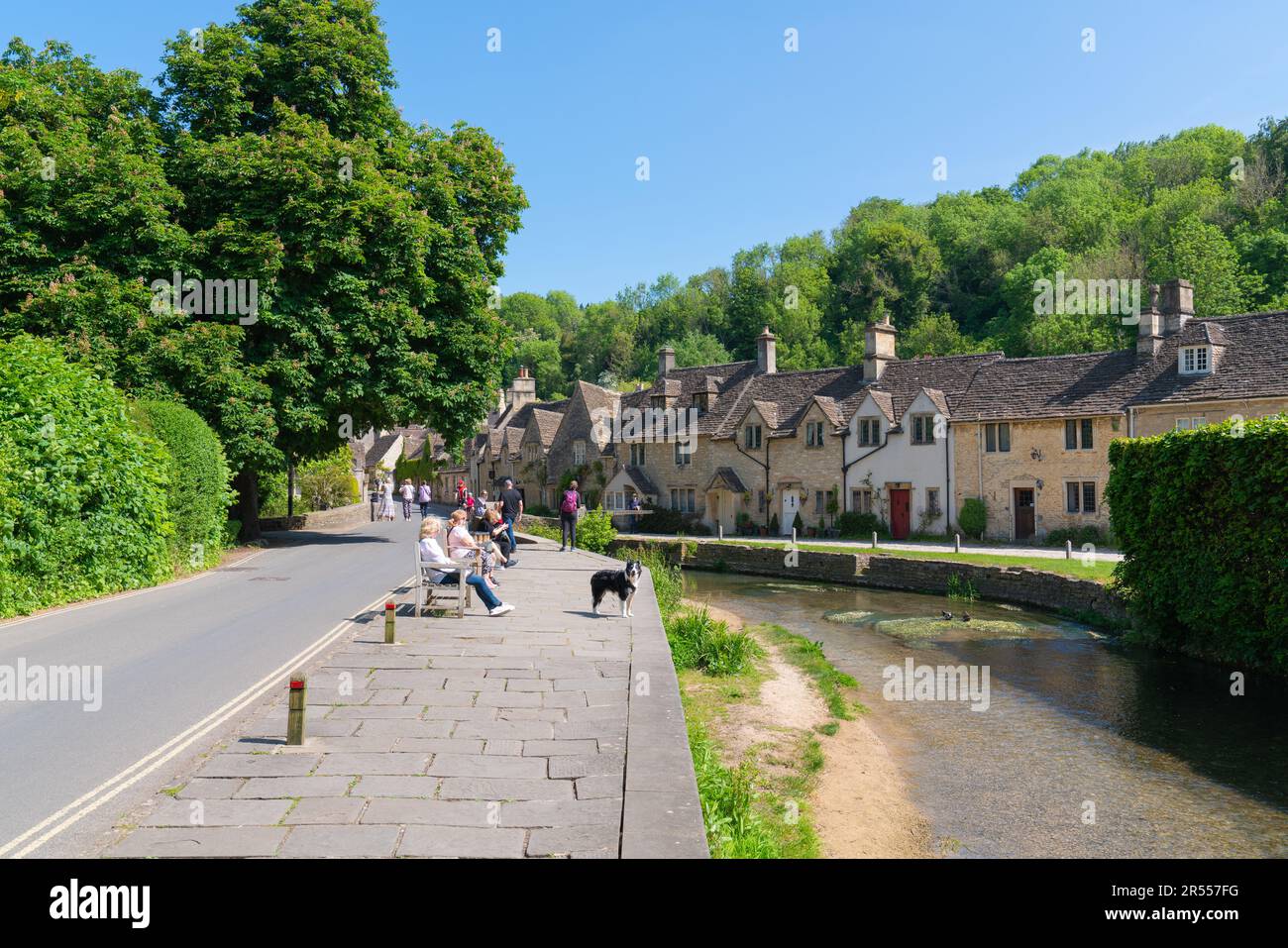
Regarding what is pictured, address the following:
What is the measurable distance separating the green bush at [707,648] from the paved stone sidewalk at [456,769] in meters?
3.79

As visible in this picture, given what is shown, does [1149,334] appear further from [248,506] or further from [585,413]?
[248,506]

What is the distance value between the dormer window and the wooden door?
303 inches

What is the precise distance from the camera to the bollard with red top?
304 inches

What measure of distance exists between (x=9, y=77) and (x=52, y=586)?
19683 millimetres

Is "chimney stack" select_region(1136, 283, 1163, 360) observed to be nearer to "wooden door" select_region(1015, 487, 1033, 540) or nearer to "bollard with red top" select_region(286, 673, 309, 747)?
"wooden door" select_region(1015, 487, 1033, 540)

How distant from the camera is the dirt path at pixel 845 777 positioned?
31.4ft

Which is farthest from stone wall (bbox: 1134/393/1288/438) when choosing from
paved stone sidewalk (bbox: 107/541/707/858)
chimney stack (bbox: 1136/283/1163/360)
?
paved stone sidewalk (bbox: 107/541/707/858)

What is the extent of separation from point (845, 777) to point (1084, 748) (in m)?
4.22

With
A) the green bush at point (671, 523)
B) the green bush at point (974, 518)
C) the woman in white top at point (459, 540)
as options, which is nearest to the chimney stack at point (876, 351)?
the green bush at point (974, 518)

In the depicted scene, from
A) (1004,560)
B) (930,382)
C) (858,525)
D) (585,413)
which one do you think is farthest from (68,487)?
(585,413)

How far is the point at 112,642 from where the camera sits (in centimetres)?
1262

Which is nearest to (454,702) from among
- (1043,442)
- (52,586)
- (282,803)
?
(282,803)

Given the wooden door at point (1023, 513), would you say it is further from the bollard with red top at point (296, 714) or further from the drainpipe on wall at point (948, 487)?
the bollard with red top at point (296, 714)

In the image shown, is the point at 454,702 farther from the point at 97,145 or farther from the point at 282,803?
the point at 97,145
